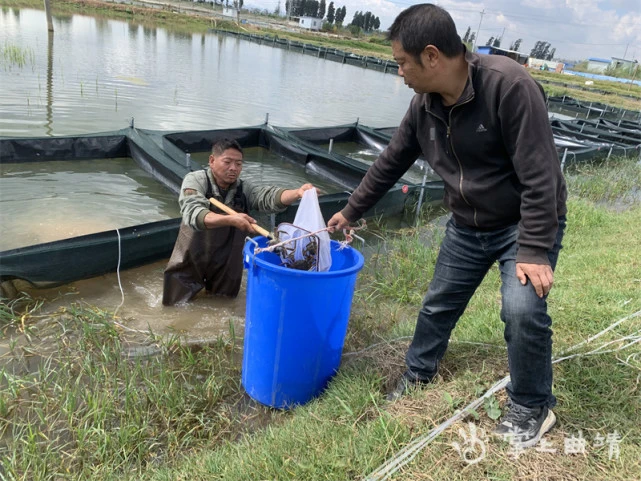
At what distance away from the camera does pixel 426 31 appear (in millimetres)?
1545

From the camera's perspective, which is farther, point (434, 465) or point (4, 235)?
point (4, 235)

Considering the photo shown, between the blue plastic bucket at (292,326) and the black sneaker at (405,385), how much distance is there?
36cm

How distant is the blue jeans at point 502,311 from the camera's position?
1.66m

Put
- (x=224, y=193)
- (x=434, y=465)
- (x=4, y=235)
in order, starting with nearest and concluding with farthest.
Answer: (x=434, y=465)
(x=224, y=193)
(x=4, y=235)

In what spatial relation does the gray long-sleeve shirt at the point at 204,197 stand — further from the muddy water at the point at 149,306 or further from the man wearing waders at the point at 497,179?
the man wearing waders at the point at 497,179

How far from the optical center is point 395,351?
2639 mm

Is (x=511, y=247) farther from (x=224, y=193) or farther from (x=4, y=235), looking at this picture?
(x=4, y=235)

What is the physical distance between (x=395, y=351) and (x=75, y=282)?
8.57 ft

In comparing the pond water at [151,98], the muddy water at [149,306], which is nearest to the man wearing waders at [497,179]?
the muddy water at [149,306]

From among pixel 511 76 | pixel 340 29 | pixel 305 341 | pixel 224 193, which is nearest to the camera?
pixel 511 76

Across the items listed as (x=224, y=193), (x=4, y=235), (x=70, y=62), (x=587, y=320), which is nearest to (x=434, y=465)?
(x=587, y=320)

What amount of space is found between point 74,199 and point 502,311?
208 inches

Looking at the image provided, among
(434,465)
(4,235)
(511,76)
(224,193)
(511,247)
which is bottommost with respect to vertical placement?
(4,235)

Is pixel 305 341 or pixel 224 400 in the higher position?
pixel 305 341
